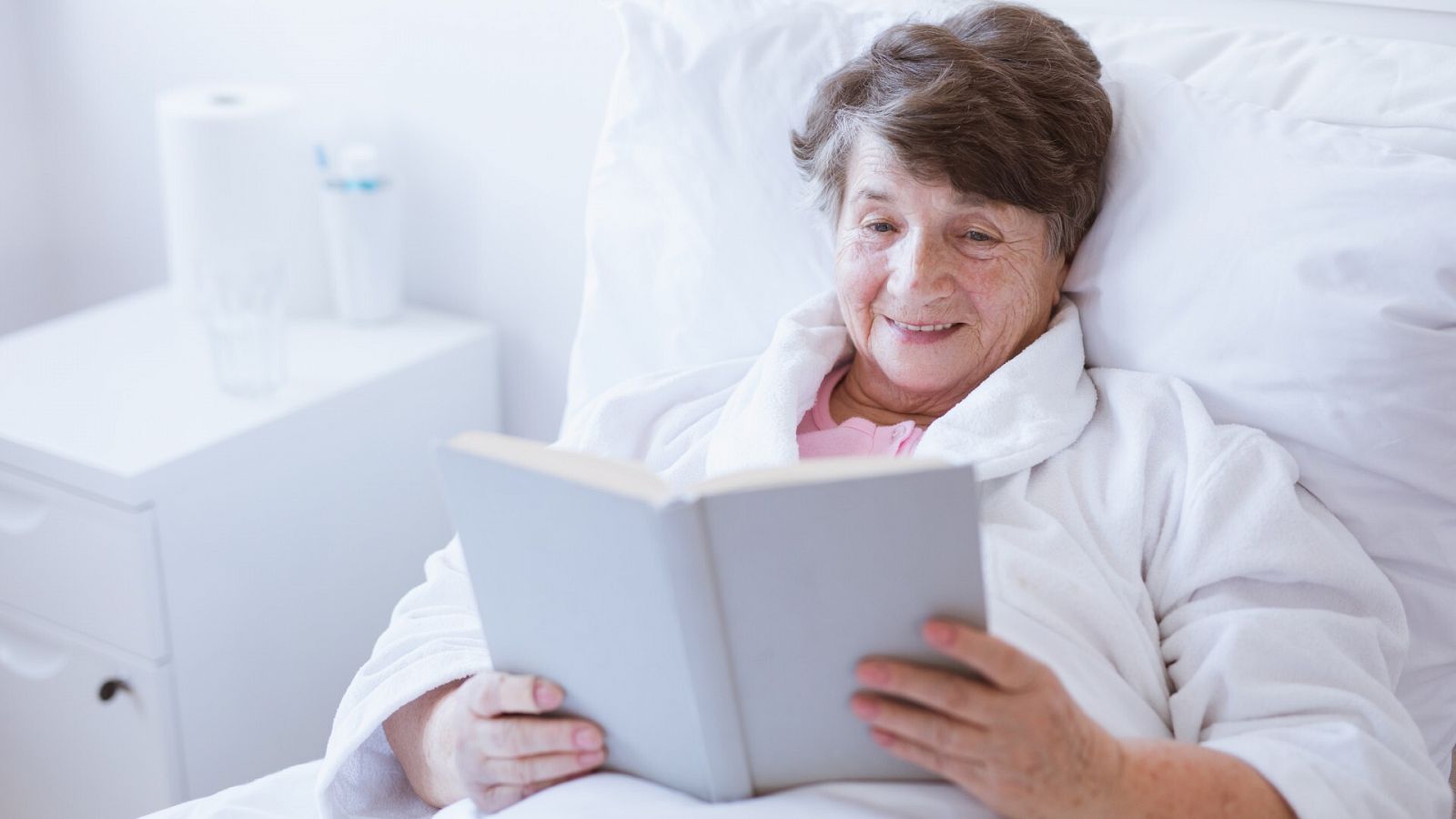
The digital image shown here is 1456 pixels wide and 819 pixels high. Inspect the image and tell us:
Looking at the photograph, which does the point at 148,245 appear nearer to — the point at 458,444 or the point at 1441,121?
the point at 458,444

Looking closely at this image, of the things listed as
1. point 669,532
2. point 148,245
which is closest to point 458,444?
point 669,532

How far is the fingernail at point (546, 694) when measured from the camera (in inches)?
37.2

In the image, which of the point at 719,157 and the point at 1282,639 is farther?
the point at 719,157

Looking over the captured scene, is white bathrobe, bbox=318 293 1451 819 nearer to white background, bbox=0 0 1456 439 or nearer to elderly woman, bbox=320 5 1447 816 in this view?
elderly woman, bbox=320 5 1447 816

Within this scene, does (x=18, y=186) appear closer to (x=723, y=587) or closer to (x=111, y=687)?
(x=111, y=687)

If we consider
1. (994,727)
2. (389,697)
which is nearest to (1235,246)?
(994,727)

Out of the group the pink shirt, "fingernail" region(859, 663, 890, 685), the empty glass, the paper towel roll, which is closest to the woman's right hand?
"fingernail" region(859, 663, 890, 685)

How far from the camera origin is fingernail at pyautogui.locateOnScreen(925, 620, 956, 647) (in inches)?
32.0

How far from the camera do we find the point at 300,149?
6.29ft

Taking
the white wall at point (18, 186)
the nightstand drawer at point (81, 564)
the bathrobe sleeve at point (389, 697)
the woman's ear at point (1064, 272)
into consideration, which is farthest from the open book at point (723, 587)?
the white wall at point (18, 186)

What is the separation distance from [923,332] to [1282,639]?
38 cm

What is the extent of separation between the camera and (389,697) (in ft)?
3.64

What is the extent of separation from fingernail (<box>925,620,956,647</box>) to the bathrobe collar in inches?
11.4

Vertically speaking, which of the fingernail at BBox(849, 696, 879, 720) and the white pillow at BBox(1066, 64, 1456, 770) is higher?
the white pillow at BBox(1066, 64, 1456, 770)
